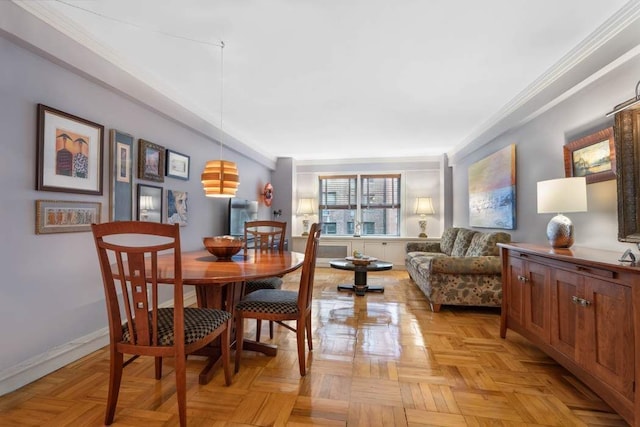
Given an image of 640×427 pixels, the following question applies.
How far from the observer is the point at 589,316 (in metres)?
1.63

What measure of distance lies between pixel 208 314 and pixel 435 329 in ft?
6.83

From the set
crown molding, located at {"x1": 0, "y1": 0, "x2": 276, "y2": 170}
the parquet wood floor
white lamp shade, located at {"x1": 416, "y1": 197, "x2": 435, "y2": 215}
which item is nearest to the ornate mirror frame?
the parquet wood floor

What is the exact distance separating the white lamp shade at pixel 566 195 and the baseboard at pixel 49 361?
350 cm

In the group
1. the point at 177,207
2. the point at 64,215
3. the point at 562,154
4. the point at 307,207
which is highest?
the point at 562,154

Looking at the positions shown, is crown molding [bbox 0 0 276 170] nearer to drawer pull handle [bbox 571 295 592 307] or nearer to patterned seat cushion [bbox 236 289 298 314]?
patterned seat cushion [bbox 236 289 298 314]

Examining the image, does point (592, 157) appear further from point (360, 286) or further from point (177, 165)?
point (177, 165)

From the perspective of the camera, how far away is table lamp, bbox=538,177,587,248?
217 centimetres

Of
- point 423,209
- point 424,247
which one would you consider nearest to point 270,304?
point 424,247

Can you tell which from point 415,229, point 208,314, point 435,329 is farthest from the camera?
point 415,229

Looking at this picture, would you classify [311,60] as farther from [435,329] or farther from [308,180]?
[308,180]

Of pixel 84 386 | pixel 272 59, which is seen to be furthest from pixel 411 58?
pixel 84 386

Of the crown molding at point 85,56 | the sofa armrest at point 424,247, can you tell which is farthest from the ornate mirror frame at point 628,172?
the sofa armrest at point 424,247

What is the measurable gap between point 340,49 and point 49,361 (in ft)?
9.75

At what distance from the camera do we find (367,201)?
6.66 meters
